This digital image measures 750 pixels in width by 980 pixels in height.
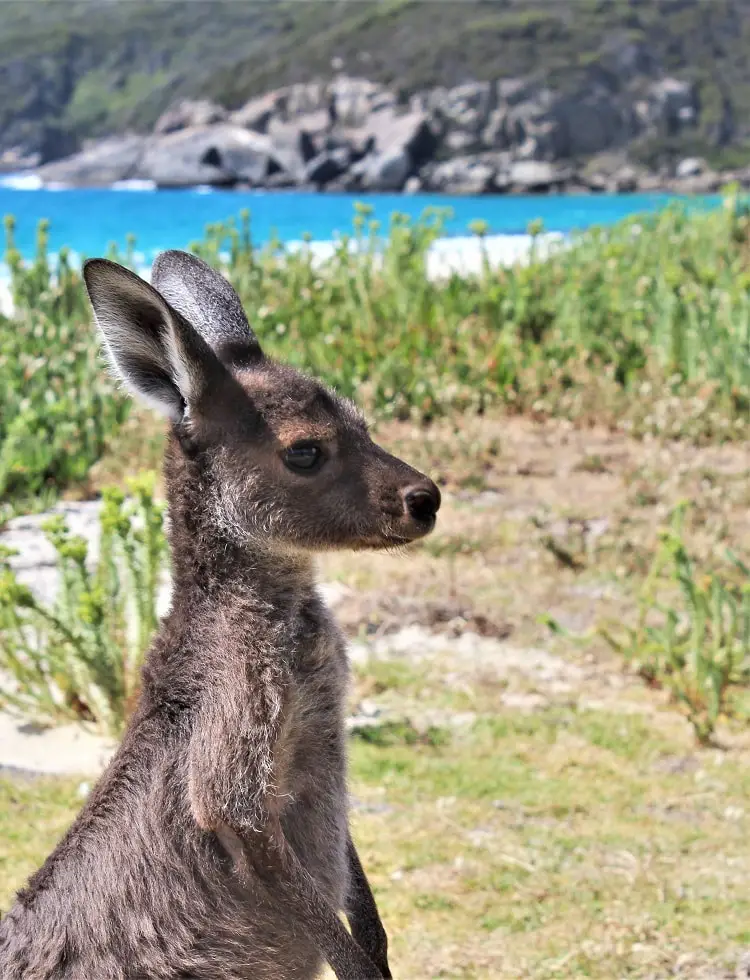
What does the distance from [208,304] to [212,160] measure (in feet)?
191

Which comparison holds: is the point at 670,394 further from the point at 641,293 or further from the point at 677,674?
the point at 677,674

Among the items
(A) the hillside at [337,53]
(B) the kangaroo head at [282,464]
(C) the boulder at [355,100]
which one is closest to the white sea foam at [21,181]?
(A) the hillside at [337,53]

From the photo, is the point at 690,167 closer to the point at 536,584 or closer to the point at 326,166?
the point at 326,166

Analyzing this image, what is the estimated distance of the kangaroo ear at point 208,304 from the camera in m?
3.16

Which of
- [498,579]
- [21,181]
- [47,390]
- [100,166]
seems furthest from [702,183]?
[498,579]

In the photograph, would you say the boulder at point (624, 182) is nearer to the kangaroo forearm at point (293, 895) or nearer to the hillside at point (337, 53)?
the hillside at point (337, 53)

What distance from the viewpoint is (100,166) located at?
62.3m

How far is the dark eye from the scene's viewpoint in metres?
3.00

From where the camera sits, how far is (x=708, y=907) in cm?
380

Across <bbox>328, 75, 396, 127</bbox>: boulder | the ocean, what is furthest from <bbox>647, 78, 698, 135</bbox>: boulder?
<bbox>328, 75, 396, 127</bbox>: boulder

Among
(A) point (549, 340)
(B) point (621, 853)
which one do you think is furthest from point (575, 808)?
(A) point (549, 340)

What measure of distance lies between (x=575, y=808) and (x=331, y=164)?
55966 millimetres

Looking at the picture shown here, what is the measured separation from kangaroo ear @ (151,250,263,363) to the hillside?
5549 cm

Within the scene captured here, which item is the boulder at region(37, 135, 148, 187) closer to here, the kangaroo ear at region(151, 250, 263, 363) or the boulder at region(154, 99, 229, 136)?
the boulder at region(154, 99, 229, 136)
